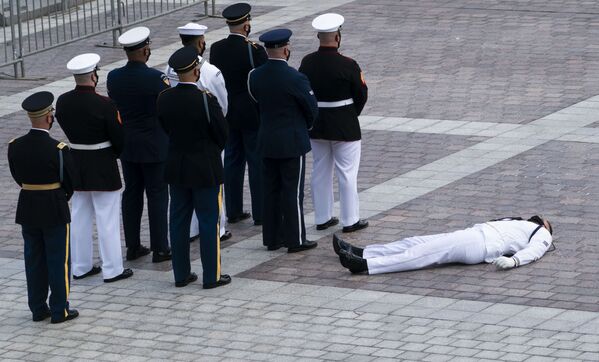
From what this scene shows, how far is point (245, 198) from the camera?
12844 millimetres

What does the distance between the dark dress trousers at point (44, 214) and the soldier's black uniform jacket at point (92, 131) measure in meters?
0.60

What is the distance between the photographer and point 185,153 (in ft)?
33.8

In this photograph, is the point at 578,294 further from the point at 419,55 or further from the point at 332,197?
the point at 419,55

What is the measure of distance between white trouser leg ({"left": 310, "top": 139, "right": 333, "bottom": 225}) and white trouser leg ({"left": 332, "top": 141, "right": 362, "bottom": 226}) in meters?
0.08

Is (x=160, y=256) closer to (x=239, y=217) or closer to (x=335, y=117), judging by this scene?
(x=239, y=217)

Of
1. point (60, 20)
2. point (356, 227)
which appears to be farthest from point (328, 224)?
point (60, 20)

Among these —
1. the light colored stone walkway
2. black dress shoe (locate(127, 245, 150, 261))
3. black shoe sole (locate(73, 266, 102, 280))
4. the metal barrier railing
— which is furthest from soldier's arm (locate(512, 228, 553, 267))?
the metal barrier railing

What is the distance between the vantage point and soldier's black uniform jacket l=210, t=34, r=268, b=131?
11.8 metres

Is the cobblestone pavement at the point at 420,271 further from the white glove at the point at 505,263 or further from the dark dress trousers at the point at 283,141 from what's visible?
the dark dress trousers at the point at 283,141

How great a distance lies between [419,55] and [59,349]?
9.77 metres

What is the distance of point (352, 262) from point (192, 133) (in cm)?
150

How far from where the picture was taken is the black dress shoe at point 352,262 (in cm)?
1042

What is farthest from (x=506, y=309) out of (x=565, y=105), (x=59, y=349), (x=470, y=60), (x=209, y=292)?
(x=470, y=60)

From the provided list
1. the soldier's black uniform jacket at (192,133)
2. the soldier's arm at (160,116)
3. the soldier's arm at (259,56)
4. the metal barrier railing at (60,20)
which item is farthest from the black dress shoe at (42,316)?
the metal barrier railing at (60,20)
